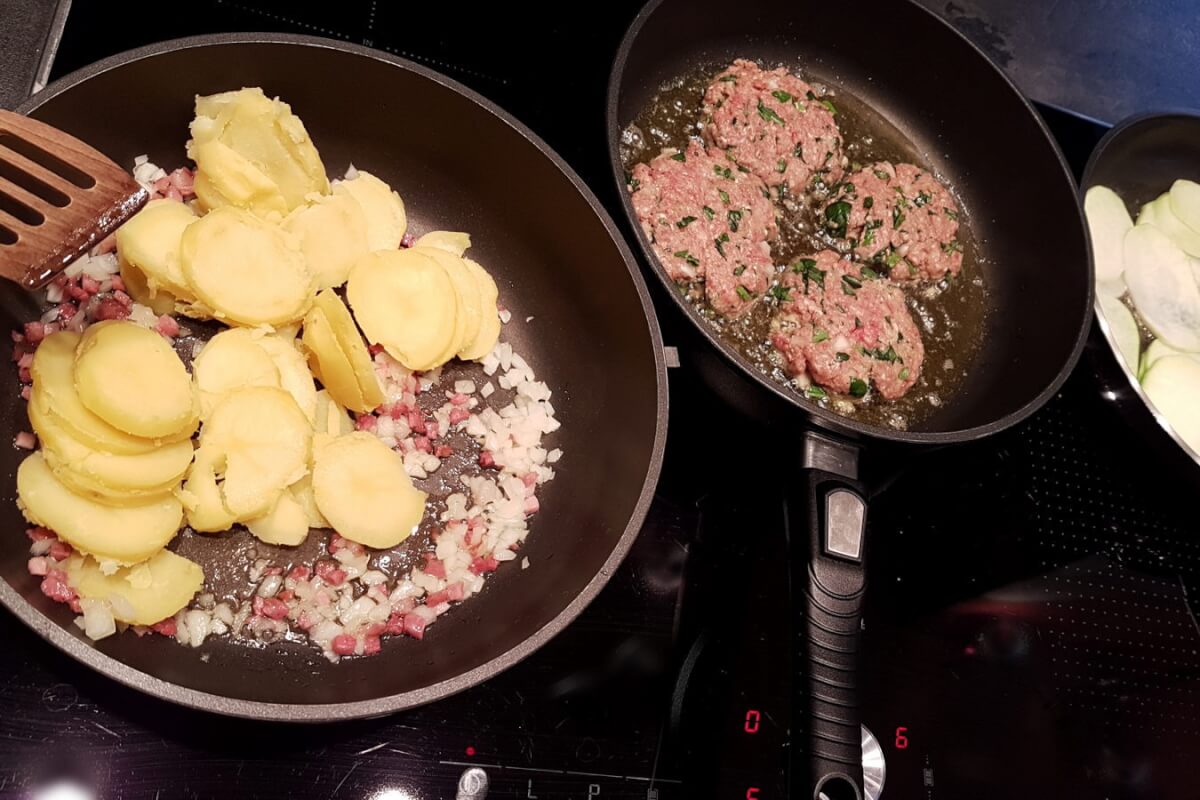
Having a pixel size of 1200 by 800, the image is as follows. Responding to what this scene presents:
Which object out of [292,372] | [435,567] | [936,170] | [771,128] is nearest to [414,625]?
[435,567]

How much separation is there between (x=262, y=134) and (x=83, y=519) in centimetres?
77

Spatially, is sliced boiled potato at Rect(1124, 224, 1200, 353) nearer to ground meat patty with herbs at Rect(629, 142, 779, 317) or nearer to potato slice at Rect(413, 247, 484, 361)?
ground meat patty with herbs at Rect(629, 142, 779, 317)

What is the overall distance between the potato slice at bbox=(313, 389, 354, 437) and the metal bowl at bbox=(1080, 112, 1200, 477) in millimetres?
1814

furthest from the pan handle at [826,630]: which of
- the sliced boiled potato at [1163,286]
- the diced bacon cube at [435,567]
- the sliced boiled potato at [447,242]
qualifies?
the sliced boiled potato at [1163,286]

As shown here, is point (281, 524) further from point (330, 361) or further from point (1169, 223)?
point (1169, 223)

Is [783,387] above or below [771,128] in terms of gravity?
below

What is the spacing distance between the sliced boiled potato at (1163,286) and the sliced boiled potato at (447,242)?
6.24 feet

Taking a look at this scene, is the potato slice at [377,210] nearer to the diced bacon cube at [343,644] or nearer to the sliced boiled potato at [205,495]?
the sliced boiled potato at [205,495]

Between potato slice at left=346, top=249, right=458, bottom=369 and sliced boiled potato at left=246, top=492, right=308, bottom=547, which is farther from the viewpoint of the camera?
potato slice at left=346, top=249, right=458, bottom=369

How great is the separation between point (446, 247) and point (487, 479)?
50 cm

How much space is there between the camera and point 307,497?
1649 millimetres

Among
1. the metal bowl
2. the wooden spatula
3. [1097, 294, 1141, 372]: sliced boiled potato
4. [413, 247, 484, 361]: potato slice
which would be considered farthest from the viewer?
[1097, 294, 1141, 372]: sliced boiled potato

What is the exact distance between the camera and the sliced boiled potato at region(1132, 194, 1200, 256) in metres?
2.69

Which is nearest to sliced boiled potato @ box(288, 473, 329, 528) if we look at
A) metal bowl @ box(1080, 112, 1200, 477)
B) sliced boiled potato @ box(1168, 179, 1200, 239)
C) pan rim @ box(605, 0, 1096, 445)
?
pan rim @ box(605, 0, 1096, 445)
